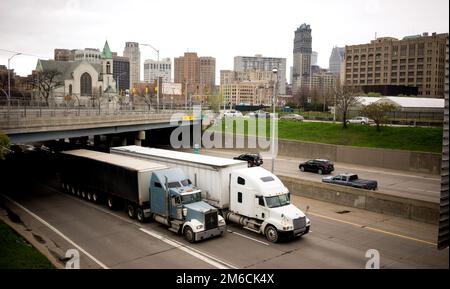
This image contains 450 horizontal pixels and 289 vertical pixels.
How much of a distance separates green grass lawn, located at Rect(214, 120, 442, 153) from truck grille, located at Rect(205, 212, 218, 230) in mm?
32860

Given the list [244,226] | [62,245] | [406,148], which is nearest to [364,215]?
[244,226]

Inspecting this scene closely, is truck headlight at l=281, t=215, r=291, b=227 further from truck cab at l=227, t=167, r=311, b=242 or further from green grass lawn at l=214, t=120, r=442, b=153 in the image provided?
green grass lawn at l=214, t=120, r=442, b=153

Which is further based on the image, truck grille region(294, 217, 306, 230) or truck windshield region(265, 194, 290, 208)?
truck windshield region(265, 194, 290, 208)

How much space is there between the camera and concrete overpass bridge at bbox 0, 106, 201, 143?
30.2 m

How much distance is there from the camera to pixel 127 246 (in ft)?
64.5

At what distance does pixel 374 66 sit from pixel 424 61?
22593mm

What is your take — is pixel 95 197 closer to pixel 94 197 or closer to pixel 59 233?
pixel 94 197

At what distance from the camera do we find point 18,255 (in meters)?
16.7

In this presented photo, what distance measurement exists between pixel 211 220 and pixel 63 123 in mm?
19737

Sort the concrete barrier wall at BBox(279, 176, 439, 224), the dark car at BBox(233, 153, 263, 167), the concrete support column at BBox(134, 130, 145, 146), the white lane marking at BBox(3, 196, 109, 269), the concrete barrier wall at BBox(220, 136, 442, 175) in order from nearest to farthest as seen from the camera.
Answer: the white lane marking at BBox(3, 196, 109, 269) < the concrete barrier wall at BBox(279, 176, 439, 224) < the concrete barrier wall at BBox(220, 136, 442, 175) < the dark car at BBox(233, 153, 263, 167) < the concrete support column at BBox(134, 130, 145, 146)

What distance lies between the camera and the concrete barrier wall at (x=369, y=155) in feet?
139
